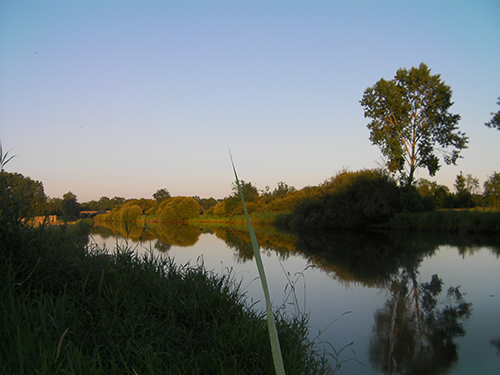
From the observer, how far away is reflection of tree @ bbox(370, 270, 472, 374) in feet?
11.1

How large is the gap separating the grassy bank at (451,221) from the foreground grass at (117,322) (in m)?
15.2

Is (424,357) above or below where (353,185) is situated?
below

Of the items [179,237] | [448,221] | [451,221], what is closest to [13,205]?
[179,237]

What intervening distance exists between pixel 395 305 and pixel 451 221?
57.6 ft

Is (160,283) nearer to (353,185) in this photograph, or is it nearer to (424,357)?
(424,357)

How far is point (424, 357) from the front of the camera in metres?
3.49

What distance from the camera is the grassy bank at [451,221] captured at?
15141 millimetres

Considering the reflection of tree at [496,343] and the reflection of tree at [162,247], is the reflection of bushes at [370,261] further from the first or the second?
the reflection of tree at [162,247]

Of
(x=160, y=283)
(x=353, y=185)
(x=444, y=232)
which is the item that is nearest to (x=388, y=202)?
(x=353, y=185)

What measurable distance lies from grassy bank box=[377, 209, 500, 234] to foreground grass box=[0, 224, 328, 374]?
1522 cm

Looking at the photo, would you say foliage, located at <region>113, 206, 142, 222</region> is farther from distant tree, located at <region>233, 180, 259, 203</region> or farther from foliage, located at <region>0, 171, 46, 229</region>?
distant tree, located at <region>233, 180, 259, 203</region>

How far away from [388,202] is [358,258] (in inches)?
465

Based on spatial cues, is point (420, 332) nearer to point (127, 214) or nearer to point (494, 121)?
point (127, 214)

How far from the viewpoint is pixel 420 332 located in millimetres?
4156
